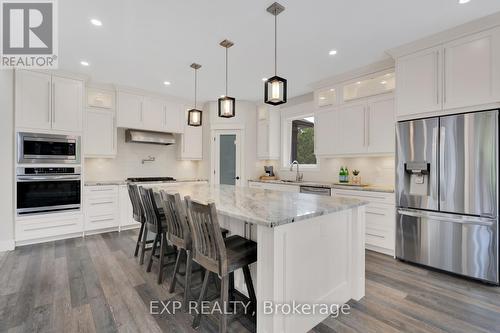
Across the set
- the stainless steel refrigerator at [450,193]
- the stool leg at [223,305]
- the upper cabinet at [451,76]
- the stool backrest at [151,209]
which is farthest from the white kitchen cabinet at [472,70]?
the stool backrest at [151,209]

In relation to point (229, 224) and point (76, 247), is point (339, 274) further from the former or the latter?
point (76, 247)

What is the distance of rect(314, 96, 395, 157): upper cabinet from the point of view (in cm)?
359

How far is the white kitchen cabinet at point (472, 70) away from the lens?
253 centimetres

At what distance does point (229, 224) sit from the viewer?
241 cm

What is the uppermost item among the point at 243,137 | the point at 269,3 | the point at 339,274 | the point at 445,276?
the point at 269,3

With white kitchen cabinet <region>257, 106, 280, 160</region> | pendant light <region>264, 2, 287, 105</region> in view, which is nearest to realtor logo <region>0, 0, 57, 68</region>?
pendant light <region>264, 2, 287, 105</region>

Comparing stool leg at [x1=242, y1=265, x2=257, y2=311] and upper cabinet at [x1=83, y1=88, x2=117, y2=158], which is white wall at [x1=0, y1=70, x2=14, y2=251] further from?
stool leg at [x1=242, y1=265, x2=257, y2=311]

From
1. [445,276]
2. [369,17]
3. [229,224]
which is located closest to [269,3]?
[369,17]

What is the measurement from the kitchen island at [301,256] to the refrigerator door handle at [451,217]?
4.24ft

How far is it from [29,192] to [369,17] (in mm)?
5188

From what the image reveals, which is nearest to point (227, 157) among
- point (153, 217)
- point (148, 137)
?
point (148, 137)

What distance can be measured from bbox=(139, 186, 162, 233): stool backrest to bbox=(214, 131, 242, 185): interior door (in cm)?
295

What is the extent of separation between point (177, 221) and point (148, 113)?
144 inches

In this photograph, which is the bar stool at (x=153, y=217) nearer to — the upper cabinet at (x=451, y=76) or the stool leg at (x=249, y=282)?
the stool leg at (x=249, y=282)
